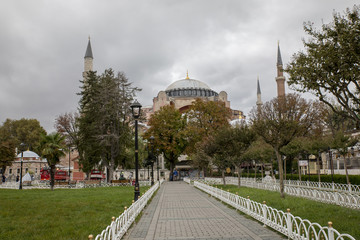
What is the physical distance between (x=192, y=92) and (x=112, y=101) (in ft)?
159

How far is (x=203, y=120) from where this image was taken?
3653 cm

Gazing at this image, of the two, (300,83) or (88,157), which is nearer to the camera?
(300,83)

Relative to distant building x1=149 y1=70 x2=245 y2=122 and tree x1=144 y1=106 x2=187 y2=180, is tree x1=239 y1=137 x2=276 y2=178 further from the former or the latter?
distant building x1=149 y1=70 x2=245 y2=122

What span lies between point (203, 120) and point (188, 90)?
144 ft

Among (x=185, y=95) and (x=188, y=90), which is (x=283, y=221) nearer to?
(x=185, y=95)

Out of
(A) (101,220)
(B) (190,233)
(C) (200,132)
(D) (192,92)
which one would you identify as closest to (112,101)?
(C) (200,132)

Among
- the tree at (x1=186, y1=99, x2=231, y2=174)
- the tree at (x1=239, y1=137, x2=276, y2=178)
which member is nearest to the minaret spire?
the tree at (x1=186, y1=99, x2=231, y2=174)

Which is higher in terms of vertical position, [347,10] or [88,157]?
[347,10]

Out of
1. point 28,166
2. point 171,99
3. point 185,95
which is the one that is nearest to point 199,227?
point 28,166

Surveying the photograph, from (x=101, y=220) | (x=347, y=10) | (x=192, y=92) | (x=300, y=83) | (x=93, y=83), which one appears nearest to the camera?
(x=347, y=10)

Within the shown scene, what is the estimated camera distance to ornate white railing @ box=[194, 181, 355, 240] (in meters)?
4.91

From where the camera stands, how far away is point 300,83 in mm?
9984

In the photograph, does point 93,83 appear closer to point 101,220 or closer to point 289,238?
point 101,220

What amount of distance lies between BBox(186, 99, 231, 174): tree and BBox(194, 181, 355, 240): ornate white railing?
67.9 feet
